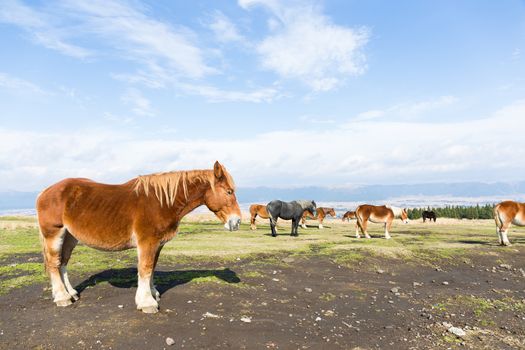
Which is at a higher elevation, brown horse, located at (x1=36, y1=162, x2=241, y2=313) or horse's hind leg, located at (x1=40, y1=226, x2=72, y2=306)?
brown horse, located at (x1=36, y1=162, x2=241, y2=313)

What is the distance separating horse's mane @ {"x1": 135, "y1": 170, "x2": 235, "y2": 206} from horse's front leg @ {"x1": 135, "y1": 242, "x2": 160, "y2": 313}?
958 mm

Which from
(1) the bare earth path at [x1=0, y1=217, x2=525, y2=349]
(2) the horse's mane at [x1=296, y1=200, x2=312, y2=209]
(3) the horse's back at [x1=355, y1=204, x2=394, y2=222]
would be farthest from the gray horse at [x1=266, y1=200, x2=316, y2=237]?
(1) the bare earth path at [x1=0, y1=217, x2=525, y2=349]

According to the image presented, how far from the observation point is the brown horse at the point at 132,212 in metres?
7.11

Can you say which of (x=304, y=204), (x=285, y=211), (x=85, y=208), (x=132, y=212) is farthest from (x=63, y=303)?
(x=304, y=204)

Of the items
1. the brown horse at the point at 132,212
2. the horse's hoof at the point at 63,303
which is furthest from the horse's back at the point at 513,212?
the horse's hoof at the point at 63,303

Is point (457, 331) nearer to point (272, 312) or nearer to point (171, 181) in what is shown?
point (272, 312)

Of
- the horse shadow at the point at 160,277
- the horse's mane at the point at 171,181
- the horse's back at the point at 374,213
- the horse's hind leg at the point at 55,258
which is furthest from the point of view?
the horse's back at the point at 374,213

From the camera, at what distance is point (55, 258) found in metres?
7.51

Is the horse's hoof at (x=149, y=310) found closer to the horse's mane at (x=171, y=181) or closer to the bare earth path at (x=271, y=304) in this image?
the bare earth path at (x=271, y=304)

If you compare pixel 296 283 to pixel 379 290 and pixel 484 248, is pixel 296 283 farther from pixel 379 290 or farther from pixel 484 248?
pixel 484 248

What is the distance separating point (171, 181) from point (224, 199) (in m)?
1.20

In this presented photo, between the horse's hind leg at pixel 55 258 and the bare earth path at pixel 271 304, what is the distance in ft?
0.79

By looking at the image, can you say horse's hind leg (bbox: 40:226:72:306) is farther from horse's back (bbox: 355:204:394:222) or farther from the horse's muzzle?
horse's back (bbox: 355:204:394:222)

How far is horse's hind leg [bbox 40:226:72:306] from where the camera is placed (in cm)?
739
